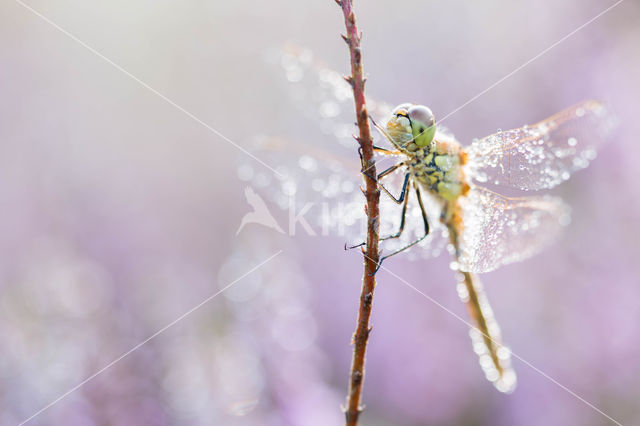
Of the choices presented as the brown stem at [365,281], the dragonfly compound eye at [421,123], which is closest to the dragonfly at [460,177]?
the dragonfly compound eye at [421,123]

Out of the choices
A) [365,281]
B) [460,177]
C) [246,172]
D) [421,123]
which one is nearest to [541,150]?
[460,177]

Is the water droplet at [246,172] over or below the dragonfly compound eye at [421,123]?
over

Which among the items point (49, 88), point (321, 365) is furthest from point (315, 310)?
point (49, 88)

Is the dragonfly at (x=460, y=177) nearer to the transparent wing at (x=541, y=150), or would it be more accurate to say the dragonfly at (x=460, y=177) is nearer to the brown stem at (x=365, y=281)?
the transparent wing at (x=541, y=150)

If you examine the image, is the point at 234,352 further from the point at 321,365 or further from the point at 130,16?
the point at 130,16

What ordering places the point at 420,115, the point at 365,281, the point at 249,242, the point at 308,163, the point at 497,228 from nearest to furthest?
the point at 365,281, the point at 420,115, the point at 497,228, the point at 308,163, the point at 249,242

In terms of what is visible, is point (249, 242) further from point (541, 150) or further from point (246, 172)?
point (541, 150)
